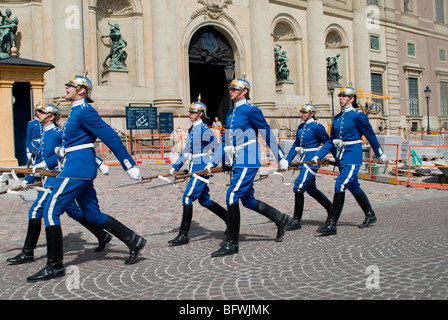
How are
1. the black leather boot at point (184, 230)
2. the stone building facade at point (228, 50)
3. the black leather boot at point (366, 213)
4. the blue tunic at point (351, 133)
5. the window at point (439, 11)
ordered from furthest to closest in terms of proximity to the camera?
the window at point (439, 11)
the stone building facade at point (228, 50)
the black leather boot at point (366, 213)
the blue tunic at point (351, 133)
the black leather boot at point (184, 230)

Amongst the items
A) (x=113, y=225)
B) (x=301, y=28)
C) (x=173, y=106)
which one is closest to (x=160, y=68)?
(x=173, y=106)

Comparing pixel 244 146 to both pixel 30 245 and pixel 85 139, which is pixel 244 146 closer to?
pixel 85 139

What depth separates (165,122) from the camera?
20.8 meters

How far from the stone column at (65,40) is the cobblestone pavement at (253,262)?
37.6 ft

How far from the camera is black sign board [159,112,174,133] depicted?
814 inches

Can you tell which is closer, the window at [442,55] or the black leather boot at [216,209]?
the black leather boot at [216,209]

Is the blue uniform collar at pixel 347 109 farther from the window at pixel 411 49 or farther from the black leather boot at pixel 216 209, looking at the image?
the window at pixel 411 49

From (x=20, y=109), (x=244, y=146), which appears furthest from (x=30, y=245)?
(x=20, y=109)

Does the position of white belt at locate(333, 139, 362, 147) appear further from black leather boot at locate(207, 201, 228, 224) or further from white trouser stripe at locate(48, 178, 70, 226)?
white trouser stripe at locate(48, 178, 70, 226)

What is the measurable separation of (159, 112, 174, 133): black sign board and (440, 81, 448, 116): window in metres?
29.2

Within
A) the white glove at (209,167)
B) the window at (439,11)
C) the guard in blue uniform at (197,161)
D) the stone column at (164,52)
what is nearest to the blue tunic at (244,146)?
the white glove at (209,167)

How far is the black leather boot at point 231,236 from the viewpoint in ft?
18.0

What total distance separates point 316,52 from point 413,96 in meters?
13.7

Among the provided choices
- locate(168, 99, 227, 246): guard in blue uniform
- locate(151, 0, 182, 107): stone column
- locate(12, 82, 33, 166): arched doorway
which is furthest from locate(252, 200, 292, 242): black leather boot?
locate(151, 0, 182, 107): stone column
